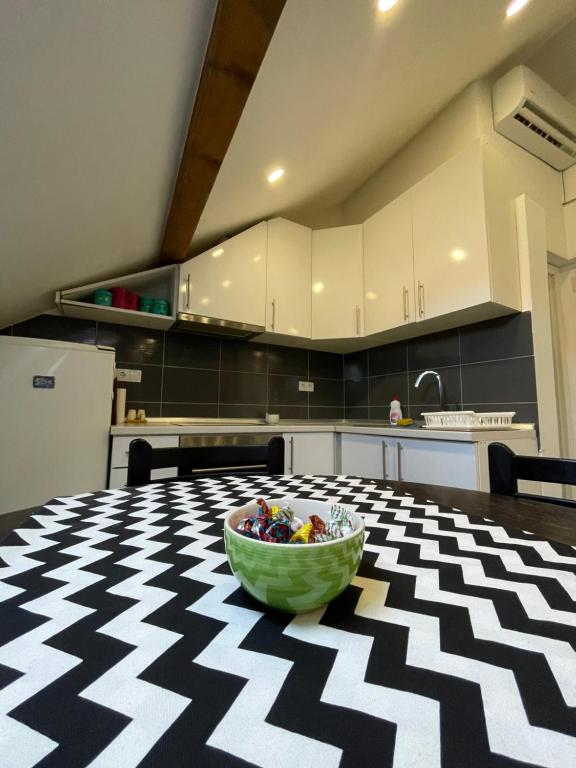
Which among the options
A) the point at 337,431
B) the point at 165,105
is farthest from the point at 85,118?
the point at 337,431

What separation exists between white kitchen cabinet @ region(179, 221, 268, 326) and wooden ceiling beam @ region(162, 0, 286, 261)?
634 mm

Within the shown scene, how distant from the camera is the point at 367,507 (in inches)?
28.9

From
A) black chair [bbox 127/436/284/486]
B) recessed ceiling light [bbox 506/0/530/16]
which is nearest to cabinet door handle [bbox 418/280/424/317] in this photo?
recessed ceiling light [bbox 506/0/530/16]

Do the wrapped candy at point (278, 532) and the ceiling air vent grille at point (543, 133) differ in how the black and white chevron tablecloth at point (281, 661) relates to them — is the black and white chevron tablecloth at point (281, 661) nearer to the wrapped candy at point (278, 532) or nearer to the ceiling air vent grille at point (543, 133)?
the wrapped candy at point (278, 532)

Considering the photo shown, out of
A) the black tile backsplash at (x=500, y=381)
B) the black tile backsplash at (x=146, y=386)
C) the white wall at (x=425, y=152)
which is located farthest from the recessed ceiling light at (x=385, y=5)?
the black tile backsplash at (x=146, y=386)

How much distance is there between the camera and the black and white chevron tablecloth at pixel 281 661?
0.21m

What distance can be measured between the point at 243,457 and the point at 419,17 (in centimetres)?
227

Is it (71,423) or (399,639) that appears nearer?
(399,639)

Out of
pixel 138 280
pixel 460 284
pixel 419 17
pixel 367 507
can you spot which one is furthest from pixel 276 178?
pixel 367 507

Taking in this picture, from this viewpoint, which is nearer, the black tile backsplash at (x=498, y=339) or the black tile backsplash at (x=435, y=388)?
the black tile backsplash at (x=498, y=339)

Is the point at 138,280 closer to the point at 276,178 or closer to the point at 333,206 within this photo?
the point at 276,178

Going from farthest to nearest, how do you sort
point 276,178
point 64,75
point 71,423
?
point 276,178
point 71,423
point 64,75

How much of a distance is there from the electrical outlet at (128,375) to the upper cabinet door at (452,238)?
2.02m

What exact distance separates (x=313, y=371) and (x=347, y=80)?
6.86ft
